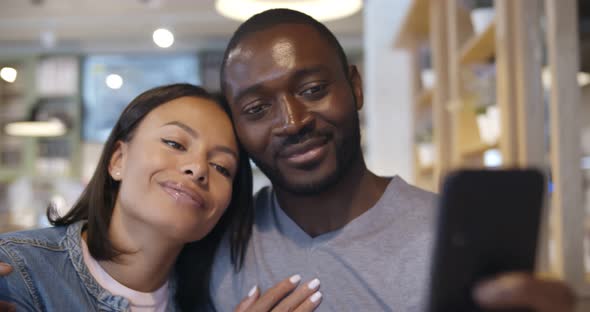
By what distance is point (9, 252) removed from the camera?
962mm

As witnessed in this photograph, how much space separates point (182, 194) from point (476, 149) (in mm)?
1512

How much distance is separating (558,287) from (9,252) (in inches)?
33.0

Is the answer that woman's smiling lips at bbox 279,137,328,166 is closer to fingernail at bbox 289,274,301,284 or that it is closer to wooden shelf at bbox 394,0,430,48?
fingernail at bbox 289,274,301,284

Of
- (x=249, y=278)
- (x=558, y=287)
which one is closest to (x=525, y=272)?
(x=558, y=287)

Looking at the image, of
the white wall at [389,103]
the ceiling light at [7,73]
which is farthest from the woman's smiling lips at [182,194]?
the white wall at [389,103]

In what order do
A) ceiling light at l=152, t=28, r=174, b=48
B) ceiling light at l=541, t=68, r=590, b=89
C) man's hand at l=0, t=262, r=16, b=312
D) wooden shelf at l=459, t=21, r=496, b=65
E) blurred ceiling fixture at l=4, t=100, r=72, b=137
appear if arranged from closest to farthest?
man's hand at l=0, t=262, r=16, b=312 < ceiling light at l=541, t=68, r=590, b=89 < ceiling light at l=152, t=28, r=174, b=48 < wooden shelf at l=459, t=21, r=496, b=65 < blurred ceiling fixture at l=4, t=100, r=72, b=137

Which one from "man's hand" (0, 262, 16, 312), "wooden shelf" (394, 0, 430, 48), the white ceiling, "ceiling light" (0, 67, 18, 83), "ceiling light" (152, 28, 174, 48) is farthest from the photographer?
the white ceiling

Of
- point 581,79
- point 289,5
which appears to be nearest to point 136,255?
point 581,79

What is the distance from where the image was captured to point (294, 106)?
38.9 inches

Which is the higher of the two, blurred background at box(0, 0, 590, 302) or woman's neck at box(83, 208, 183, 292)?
woman's neck at box(83, 208, 183, 292)

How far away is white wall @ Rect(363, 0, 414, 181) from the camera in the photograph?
151 inches

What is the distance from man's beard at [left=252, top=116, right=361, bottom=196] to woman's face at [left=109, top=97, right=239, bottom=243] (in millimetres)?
88

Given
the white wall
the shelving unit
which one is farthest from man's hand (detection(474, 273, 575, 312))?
the white wall

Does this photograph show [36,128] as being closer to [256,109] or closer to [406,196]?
[256,109]
